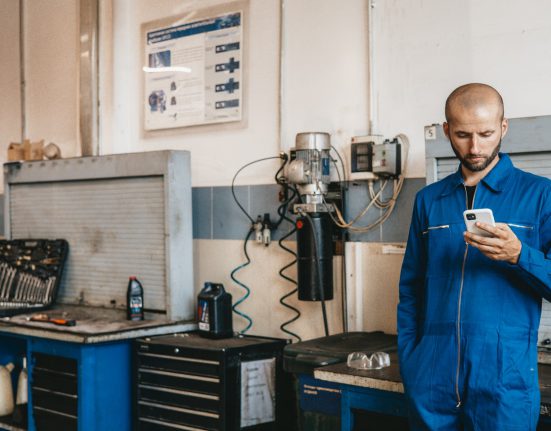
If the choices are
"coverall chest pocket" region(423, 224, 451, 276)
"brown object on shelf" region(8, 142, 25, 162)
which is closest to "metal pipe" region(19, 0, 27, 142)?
"brown object on shelf" region(8, 142, 25, 162)

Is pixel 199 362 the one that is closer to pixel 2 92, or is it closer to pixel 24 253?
pixel 24 253

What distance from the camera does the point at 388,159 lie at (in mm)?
3256

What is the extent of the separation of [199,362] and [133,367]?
46 cm

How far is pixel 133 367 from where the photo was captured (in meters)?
3.65

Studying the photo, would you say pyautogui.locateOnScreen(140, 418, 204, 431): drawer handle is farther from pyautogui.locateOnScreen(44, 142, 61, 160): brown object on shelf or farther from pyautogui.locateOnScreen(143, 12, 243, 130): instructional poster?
pyautogui.locateOnScreen(44, 142, 61, 160): brown object on shelf

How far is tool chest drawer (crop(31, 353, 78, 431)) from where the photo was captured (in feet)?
11.8

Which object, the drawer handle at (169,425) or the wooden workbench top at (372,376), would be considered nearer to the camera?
the wooden workbench top at (372,376)

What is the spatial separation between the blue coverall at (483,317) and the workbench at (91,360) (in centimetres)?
181

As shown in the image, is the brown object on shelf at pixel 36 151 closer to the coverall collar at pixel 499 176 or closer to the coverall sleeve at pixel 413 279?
the coverall sleeve at pixel 413 279

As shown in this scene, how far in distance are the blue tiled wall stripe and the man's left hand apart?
51.7 inches

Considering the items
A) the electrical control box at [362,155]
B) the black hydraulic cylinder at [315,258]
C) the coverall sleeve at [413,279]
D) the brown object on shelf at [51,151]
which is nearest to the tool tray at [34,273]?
the brown object on shelf at [51,151]

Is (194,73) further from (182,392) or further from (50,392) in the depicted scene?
(50,392)

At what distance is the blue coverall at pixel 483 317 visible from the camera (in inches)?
77.2

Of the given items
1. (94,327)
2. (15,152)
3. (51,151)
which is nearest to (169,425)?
(94,327)
